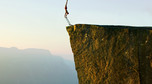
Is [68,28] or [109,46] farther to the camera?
[68,28]

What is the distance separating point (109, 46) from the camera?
356cm

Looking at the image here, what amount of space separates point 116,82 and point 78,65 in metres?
0.87

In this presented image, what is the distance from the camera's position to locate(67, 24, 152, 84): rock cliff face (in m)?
Result: 3.48

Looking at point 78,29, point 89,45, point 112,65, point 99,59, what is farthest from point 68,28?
point 112,65

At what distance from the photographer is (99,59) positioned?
11.9 ft

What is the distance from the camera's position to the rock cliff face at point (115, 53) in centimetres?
348

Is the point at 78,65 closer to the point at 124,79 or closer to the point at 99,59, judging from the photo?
the point at 99,59

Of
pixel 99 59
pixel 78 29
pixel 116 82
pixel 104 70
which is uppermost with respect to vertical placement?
pixel 78 29

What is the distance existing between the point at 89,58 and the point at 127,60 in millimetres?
765

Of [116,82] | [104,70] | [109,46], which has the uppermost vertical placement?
[109,46]

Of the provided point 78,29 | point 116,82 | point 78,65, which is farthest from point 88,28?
point 116,82

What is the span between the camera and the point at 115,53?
11.6 ft

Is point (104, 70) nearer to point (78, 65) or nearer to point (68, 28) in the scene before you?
point (78, 65)

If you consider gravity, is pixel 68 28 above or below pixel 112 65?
above
